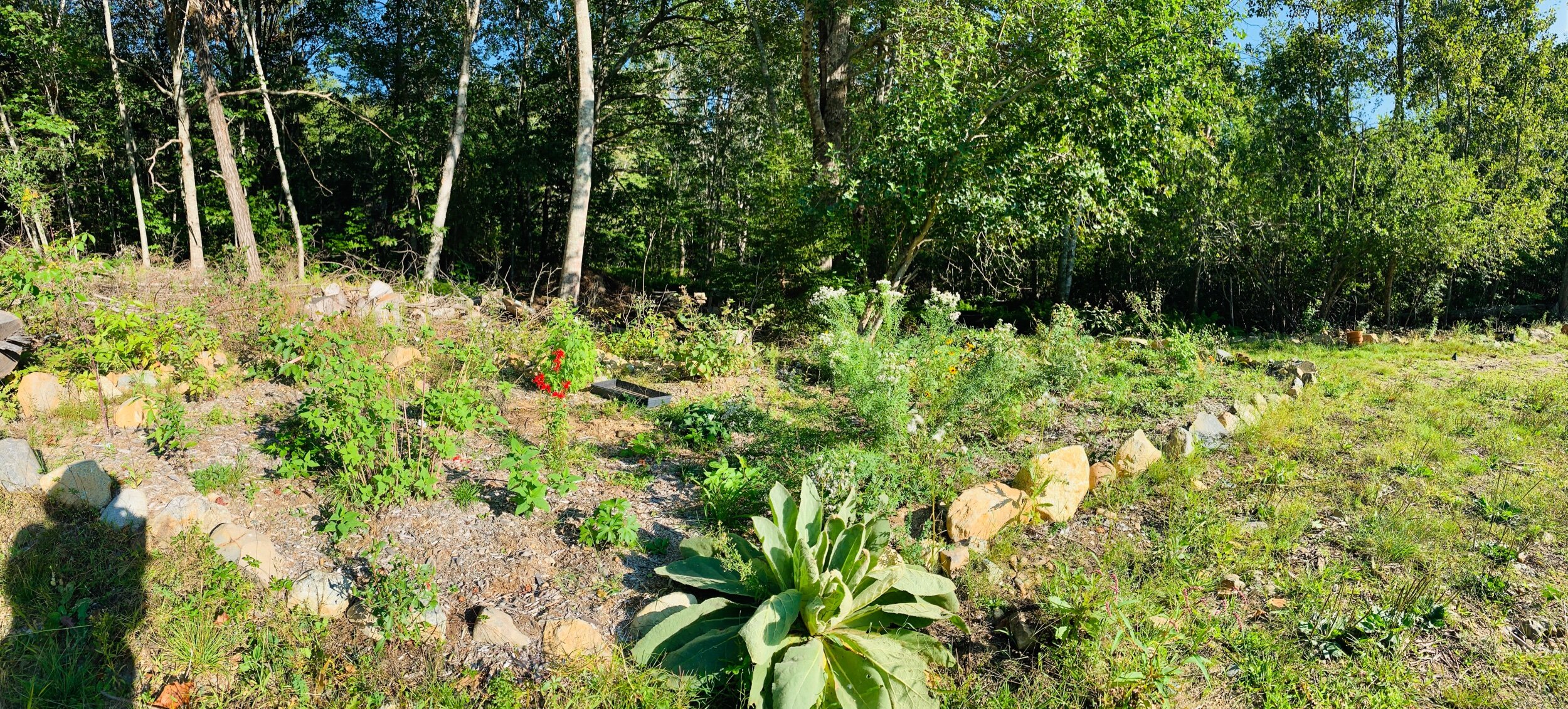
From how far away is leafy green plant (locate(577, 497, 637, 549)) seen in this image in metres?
3.56

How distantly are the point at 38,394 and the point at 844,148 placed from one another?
27.3 feet

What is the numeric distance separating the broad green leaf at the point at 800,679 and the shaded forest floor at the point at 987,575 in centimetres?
38

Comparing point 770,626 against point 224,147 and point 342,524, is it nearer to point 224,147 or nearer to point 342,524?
point 342,524

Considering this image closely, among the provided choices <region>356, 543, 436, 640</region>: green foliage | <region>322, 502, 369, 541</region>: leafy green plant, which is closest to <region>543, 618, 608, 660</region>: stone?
<region>356, 543, 436, 640</region>: green foliage

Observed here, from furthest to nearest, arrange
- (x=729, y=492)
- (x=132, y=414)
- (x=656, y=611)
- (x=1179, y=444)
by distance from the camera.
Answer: (x=1179, y=444)
(x=132, y=414)
(x=729, y=492)
(x=656, y=611)

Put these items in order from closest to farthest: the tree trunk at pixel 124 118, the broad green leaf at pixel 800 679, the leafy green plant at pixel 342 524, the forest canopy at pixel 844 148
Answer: the broad green leaf at pixel 800 679
the leafy green plant at pixel 342 524
the forest canopy at pixel 844 148
the tree trunk at pixel 124 118

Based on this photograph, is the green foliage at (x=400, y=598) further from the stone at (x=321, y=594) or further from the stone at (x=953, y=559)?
the stone at (x=953, y=559)

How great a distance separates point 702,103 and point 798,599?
12.6 m

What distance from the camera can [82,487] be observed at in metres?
3.50

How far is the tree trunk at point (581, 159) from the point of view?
8461 millimetres

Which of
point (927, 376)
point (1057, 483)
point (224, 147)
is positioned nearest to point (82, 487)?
point (927, 376)

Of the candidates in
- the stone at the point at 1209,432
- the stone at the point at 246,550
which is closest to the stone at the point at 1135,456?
the stone at the point at 1209,432

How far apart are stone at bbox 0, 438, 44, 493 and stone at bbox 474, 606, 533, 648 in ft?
7.72

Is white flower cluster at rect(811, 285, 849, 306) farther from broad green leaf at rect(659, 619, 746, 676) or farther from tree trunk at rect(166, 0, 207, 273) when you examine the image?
tree trunk at rect(166, 0, 207, 273)
